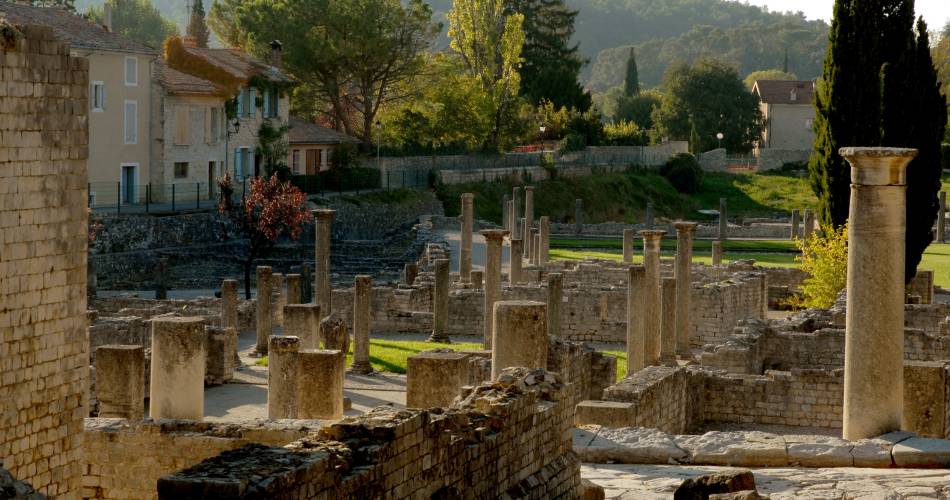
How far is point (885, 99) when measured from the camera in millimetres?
38688

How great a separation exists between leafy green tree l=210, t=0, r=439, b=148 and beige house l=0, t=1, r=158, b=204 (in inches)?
609

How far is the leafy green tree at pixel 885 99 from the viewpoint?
3891cm

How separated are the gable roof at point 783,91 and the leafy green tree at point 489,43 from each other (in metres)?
42.0

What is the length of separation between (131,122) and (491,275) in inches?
1293

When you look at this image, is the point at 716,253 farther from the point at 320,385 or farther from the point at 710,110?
the point at 710,110

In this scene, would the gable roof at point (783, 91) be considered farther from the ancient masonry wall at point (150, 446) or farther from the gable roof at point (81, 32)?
the ancient masonry wall at point (150, 446)

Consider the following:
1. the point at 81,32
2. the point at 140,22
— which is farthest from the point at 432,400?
the point at 140,22

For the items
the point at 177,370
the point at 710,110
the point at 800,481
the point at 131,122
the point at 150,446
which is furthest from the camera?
the point at 710,110

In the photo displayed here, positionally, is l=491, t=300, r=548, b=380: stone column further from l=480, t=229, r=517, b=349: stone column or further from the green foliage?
the green foliage

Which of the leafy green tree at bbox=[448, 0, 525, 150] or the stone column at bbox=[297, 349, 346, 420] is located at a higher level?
the leafy green tree at bbox=[448, 0, 525, 150]

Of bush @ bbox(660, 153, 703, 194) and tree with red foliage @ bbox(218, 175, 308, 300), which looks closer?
tree with red foliage @ bbox(218, 175, 308, 300)

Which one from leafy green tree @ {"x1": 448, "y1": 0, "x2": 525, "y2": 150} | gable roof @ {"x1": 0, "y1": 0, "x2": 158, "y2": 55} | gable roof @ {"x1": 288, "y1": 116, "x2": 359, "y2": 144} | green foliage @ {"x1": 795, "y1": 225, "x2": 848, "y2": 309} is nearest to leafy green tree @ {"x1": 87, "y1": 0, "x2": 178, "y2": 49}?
leafy green tree @ {"x1": 448, "y1": 0, "x2": 525, "y2": 150}

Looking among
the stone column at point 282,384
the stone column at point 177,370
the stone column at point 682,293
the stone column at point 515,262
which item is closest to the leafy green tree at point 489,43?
the stone column at point 515,262

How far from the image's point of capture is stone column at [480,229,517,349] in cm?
2780
